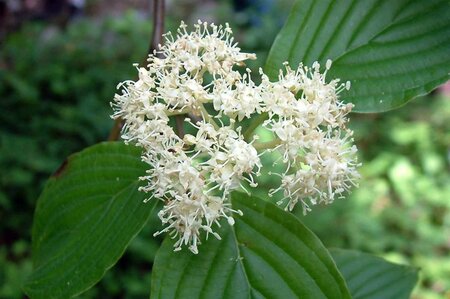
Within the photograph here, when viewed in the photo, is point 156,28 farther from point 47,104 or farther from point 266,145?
point 47,104

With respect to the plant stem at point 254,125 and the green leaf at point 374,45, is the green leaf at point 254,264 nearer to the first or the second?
the plant stem at point 254,125

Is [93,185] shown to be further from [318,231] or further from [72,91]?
[72,91]

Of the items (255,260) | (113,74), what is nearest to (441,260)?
(113,74)

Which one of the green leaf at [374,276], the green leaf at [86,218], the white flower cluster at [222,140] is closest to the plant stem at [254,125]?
the white flower cluster at [222,140]

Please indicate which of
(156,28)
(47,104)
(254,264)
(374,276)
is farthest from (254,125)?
(47,104)

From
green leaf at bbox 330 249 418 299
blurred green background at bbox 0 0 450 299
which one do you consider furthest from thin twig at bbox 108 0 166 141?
blurred green background at bbox 0 0 450 299

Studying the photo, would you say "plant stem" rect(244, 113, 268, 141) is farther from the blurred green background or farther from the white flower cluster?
the blurred green background

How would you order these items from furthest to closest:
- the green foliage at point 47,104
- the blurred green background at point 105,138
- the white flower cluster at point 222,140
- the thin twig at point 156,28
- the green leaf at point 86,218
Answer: the green foliage at point 47,104
the blurred green background at point 105,138
the thin twig at point 156,28
the green leaf at point 86,218
the white flower cluster at point 222,140
